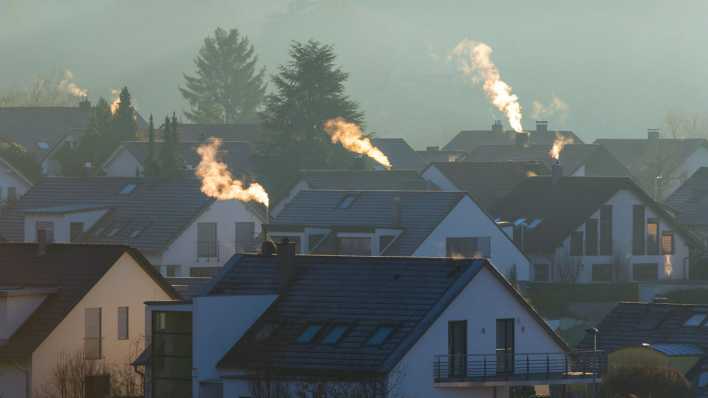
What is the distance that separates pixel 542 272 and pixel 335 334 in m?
54.9

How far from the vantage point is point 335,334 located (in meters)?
58.5

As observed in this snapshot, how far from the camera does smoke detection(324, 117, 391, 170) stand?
14825 centimetres

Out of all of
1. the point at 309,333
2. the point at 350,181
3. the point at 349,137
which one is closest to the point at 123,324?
the point at 309,333

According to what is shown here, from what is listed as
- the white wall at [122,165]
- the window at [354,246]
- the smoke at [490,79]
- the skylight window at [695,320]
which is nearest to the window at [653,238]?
the window at [354,246]

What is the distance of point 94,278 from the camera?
7050 centimetres

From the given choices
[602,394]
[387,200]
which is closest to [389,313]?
[602,394]

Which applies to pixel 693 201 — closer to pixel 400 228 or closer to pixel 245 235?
pixel 245 235

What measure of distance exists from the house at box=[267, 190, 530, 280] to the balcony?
38.0 metres

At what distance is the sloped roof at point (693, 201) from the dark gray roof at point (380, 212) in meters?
26.5

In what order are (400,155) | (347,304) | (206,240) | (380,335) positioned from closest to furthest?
(380,335) < (347,304) < (206,240) < (400,155)

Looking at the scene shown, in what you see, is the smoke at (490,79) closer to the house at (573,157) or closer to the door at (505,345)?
the house at (573,157)

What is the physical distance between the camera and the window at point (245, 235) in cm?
10869

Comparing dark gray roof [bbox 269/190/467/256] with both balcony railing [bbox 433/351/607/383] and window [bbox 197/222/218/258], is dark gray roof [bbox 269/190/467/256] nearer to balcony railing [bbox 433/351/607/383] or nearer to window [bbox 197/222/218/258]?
window [bbox 197/222/218/258]

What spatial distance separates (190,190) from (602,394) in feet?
150
